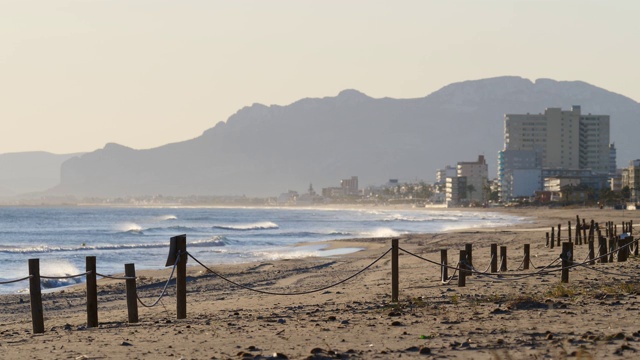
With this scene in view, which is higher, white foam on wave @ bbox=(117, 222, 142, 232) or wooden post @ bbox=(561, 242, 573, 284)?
wooden post @ bbox=(561, 242, 573, 284)

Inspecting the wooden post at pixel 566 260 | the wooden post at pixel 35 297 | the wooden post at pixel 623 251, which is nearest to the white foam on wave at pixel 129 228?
the wooden post at pixel 623 251

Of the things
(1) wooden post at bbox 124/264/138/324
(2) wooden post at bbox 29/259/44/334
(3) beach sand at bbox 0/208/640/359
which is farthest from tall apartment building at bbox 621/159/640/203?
(2) wooden post at bbox 29/259/44/334

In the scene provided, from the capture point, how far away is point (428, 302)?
18594 mm

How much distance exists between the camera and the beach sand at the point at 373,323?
12805 millimetres

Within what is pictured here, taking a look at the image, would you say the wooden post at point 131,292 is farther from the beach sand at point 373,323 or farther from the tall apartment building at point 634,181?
the tall apartment building at point 634,181

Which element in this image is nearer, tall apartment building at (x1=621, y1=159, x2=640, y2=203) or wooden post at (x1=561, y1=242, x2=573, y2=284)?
wooden post at (x1=561, y1=242, x2=573, y2=284)

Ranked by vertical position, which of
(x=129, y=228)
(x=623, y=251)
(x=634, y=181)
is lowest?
(x=129, y=228)

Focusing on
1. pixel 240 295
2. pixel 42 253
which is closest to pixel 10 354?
pixel 240 295

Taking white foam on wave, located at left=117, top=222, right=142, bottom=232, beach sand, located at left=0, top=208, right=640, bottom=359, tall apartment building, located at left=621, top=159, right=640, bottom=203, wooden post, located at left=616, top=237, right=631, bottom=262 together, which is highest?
tall apartment building, located at left=621, top=159, right=640, bottom=203

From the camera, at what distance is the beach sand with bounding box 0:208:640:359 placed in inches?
504

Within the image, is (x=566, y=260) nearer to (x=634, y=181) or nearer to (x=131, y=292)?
(x=131, y=292)

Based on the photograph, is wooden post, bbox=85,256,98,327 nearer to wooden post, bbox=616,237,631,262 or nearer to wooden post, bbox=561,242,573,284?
wooden post, bbox=561,242,573,284

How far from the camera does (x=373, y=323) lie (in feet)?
50.8

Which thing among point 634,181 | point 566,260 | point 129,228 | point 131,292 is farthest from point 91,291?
point 634,181
